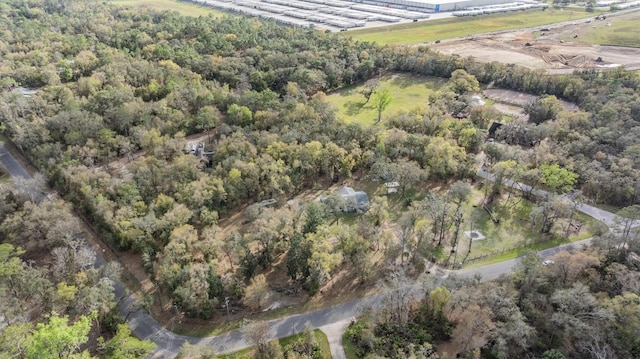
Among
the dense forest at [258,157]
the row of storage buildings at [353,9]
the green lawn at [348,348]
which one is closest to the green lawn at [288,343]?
the green lawn at [348,348]

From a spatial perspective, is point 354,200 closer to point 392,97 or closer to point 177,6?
point 392,97

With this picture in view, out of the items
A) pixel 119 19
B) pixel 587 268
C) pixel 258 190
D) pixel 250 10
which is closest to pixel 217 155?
pixel 258 190

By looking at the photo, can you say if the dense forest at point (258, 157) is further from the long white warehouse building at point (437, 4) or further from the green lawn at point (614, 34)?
the long white warehouse building at point (437, 4)

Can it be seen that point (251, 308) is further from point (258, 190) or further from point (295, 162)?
point (295, 162)

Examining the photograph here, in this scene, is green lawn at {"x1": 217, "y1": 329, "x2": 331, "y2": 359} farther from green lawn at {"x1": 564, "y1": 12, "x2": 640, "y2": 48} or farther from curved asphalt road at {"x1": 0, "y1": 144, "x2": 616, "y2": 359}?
green lawn at {"x1": 564, "y1": 12, "x2": 640, "y2": 48}

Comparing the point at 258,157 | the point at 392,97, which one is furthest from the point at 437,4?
the point at 258,157
